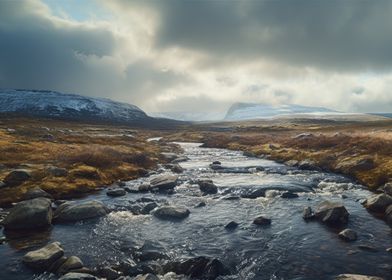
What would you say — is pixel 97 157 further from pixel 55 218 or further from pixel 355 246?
pixel 355 246

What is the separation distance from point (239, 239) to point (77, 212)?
13768 mm

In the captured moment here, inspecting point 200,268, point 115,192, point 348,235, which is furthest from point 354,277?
point 115,192

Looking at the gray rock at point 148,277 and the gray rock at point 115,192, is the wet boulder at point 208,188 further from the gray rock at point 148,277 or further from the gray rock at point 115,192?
the gray rock at point 148,277

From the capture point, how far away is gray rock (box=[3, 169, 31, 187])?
38.2 m

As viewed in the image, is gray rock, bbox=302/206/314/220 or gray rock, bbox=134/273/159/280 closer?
gray rock, bbox=134/273/159/280

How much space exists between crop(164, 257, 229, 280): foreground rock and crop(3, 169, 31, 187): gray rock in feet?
85.1

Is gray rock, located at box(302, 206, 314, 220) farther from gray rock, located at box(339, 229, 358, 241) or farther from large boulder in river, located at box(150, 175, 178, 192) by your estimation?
large boulder in river, located at box(150, 175, 178, 192)

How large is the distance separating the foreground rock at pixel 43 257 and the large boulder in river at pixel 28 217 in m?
6.12

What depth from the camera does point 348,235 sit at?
2423 centimetres

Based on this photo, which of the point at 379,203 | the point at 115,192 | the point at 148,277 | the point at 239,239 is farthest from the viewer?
the point at 115,192

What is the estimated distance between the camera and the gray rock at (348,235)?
78.8 feet

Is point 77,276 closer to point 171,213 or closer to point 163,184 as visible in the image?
point 171,213

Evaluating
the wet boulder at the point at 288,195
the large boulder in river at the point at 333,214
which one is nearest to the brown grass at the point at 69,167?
the wet boulder at the point at 288,195

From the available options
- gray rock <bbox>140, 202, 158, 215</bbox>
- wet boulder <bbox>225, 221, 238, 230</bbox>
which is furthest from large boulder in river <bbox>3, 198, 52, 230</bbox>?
wet boulder <bbox>225, 221, 238, 230</bbox>
